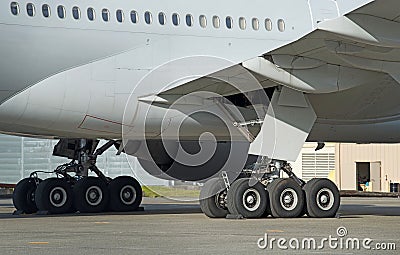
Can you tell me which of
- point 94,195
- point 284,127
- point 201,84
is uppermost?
point 201,84

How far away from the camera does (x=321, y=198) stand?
19719 mm

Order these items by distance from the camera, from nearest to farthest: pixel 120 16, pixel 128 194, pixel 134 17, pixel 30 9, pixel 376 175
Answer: pixel 30 9, pixel 120 16, pixel 134 17, pixel 128 194, pixel 376 175

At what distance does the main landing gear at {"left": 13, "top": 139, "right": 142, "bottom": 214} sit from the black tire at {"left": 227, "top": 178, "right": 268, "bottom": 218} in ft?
13.6

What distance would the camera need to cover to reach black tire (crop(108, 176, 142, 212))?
22859mm

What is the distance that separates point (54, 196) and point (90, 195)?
33.5 inches

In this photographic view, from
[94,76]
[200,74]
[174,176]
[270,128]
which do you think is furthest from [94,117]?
[174,176]

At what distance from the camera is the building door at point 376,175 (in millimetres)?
59719

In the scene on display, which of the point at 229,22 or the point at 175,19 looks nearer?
the point at 175,19

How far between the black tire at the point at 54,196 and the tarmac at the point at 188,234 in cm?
97

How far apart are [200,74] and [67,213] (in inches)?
182

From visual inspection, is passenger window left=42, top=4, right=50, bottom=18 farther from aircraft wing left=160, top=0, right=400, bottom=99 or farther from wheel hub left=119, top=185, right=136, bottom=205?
wheel hub left=119, top=185, right=136, bottom=205

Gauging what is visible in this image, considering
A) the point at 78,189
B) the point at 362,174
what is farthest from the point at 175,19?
the point at 362,174

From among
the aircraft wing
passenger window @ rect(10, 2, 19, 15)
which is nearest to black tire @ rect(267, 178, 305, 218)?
the aircraft wing

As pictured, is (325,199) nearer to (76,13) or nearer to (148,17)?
(148,17)
